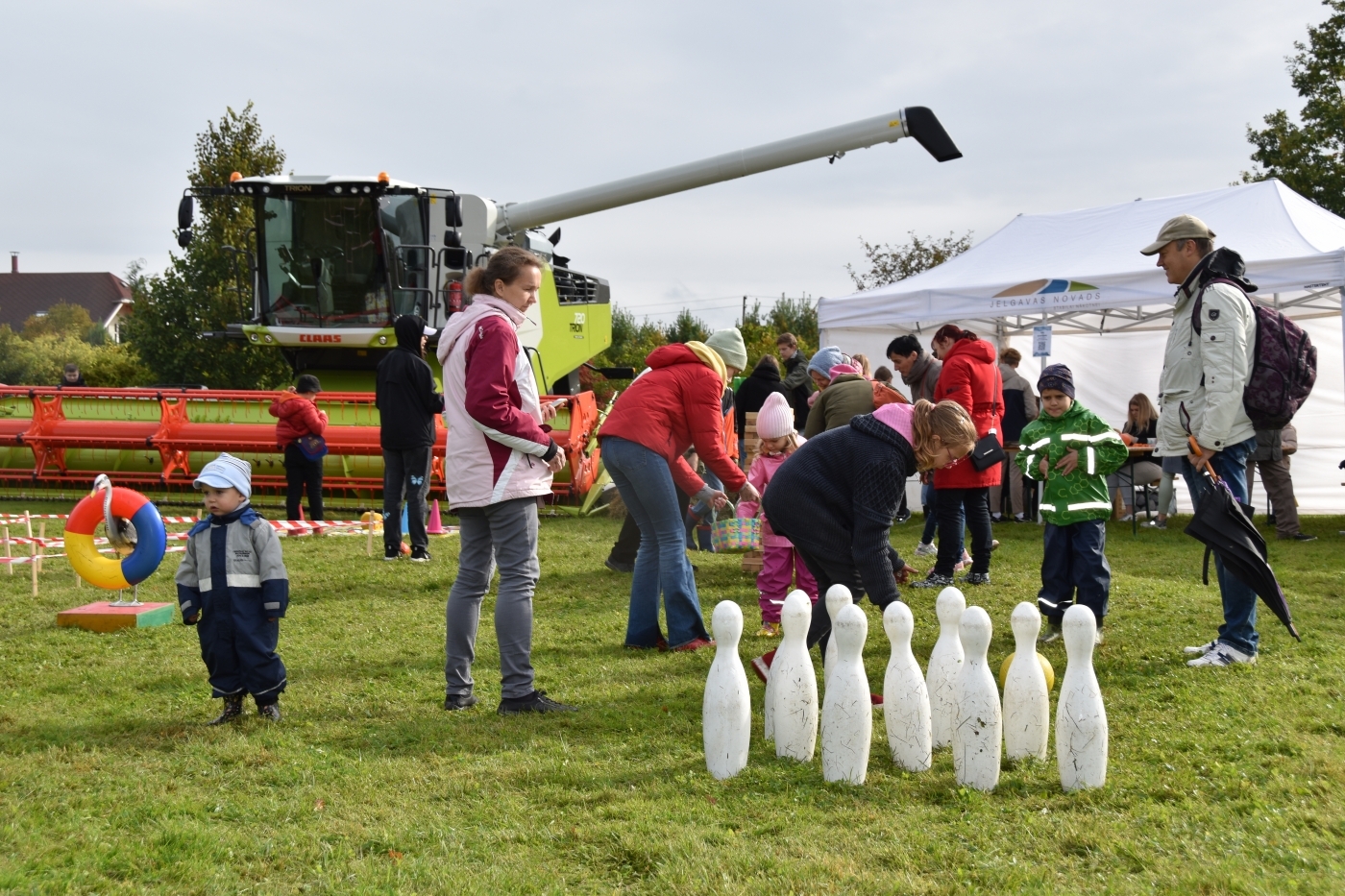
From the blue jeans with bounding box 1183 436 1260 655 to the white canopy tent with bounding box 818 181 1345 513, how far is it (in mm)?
5815

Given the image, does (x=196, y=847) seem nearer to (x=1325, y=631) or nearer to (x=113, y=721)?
(x=113, y=721)

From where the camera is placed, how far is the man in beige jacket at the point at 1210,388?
17.0ft

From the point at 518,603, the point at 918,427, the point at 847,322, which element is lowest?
the point at 518,603

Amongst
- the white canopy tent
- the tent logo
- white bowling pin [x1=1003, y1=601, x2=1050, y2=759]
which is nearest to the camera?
white bowling pin [x1=1003, y1=601, x2=1050, y2=759]

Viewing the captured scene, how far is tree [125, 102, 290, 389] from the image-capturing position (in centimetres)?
2169

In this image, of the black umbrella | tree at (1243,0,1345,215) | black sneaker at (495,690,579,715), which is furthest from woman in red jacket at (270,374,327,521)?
tree at (1243,0,1345,215)

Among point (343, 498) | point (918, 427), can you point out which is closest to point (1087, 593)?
point (918, 427)

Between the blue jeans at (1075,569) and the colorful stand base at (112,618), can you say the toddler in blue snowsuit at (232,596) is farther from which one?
the blue jeans at (1075,569)

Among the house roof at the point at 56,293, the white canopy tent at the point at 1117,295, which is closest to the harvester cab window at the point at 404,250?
the white canopy tent at the point at 1117,295

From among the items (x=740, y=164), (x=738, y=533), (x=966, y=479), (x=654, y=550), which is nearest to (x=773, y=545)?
(x=738, y=533)

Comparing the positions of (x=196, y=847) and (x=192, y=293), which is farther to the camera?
(x=192, y=293)

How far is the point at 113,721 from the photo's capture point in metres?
4.57

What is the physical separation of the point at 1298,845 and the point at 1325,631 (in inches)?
139

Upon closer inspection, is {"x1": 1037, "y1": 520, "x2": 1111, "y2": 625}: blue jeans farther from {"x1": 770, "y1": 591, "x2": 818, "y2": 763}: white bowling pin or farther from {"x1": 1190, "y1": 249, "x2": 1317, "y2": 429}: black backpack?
{"x1": 770, "y1": 591, "x2": 818, "y2": 763}: white bowling pin
